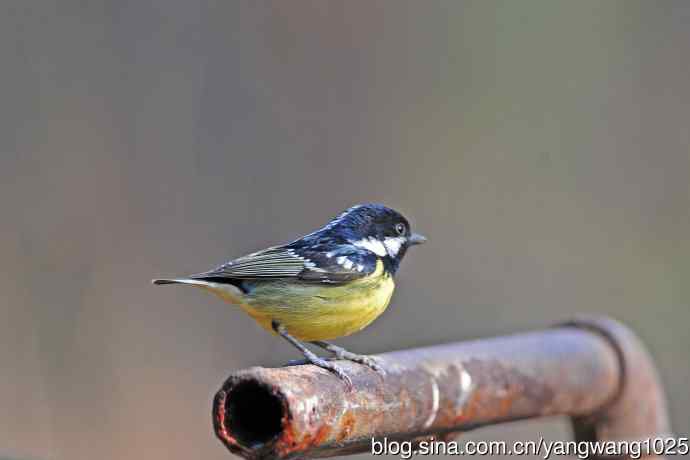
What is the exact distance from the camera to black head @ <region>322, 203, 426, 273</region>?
393cm

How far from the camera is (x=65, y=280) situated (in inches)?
234

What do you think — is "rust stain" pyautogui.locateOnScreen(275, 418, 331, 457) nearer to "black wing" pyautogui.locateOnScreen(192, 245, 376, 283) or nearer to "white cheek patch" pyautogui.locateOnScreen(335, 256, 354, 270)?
"black wing" pyautogui.locateOnScreen(192, 245, 376, 283)

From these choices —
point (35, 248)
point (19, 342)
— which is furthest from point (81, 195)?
point (19, 342)

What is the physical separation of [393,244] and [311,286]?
1.56ft

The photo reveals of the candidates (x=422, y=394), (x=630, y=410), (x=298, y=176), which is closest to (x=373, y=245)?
(x=630, y=410)

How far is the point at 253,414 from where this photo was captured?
7.46ft

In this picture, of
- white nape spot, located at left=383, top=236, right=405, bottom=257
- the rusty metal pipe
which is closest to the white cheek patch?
white nape spot, located at left=383, top=236, right=405, bottom=257

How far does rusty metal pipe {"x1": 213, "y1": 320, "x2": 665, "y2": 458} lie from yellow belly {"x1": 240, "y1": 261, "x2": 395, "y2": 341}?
0.63 meters

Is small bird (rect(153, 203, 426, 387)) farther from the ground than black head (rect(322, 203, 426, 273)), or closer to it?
closer to it

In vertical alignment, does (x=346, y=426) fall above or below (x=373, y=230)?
below

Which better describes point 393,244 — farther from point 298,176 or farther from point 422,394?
point 298,176

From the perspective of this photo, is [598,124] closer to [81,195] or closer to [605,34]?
[605,34]

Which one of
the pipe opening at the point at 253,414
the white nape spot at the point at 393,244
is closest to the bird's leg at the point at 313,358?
the pipe opening at the point at 253,414

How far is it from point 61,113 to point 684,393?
435cm
